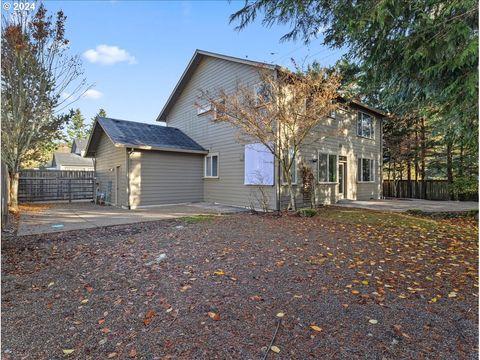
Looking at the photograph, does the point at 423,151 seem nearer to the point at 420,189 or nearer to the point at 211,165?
the point at 420,189

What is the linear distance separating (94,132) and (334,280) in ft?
47.6

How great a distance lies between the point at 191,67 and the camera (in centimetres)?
1472

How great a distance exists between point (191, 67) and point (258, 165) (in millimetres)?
6903

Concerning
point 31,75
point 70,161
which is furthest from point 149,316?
point 70,161

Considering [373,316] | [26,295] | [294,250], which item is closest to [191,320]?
[373,316]

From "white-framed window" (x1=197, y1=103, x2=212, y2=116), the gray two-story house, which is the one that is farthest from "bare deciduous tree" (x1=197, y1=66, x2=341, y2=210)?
"white-framed window" (x1=197, y1=103, x2=212, y2=116)

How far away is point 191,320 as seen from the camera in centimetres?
285

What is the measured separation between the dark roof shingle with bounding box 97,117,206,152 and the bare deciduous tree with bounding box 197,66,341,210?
4.24 m

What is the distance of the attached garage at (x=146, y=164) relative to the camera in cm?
1233

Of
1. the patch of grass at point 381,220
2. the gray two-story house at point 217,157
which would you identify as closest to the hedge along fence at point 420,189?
the gray two-story house at point 217,157

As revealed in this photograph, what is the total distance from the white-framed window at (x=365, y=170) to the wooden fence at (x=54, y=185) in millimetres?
14793

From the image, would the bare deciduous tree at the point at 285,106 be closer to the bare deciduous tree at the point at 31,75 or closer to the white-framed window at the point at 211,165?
the white-framed window at the point at 211,165

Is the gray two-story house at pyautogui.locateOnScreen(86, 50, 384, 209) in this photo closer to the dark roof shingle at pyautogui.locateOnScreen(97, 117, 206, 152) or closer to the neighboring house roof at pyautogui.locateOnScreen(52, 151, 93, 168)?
the dark roof shingle at pyautogui.locateOnScreen(97, 117, 206, 152)

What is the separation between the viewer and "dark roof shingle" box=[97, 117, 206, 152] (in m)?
12.3
